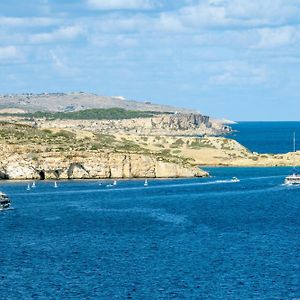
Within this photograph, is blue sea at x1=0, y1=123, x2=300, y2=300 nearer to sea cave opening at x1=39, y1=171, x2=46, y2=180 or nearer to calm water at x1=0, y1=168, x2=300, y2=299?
calm water at x1=0, y1=168, x2=300, y2=299

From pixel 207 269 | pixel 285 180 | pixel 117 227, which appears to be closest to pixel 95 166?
pixel 285 180

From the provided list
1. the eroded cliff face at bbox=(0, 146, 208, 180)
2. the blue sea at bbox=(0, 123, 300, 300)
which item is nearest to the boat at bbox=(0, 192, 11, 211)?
the blue sea at bbox=(0, 123, 300, 300)

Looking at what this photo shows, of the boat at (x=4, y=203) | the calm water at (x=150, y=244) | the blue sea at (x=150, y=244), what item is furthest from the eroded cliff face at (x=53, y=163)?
the boat at (x=4, y=203)

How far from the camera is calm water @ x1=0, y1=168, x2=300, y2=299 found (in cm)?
8431

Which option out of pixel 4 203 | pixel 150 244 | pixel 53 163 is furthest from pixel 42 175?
pixel 150 244

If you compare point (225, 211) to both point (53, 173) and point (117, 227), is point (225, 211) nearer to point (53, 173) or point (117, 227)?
point (117, 227)

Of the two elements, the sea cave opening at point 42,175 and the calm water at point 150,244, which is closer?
the calm water at point 150,244

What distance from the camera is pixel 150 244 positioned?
357 ft

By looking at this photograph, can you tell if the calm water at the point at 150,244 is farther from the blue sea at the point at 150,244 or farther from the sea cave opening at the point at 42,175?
the sea cave opening at the point at 42,175

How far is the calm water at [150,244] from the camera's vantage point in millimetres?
84312

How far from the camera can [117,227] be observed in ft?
407

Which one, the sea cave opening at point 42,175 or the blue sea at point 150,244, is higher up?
the sea cave opening at point 42,175

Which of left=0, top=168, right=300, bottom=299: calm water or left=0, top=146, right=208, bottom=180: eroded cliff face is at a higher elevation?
left=0, top=146, right=208, bottom=180: eroded cliff face

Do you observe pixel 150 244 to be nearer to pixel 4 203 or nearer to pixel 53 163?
pixel 4 203
